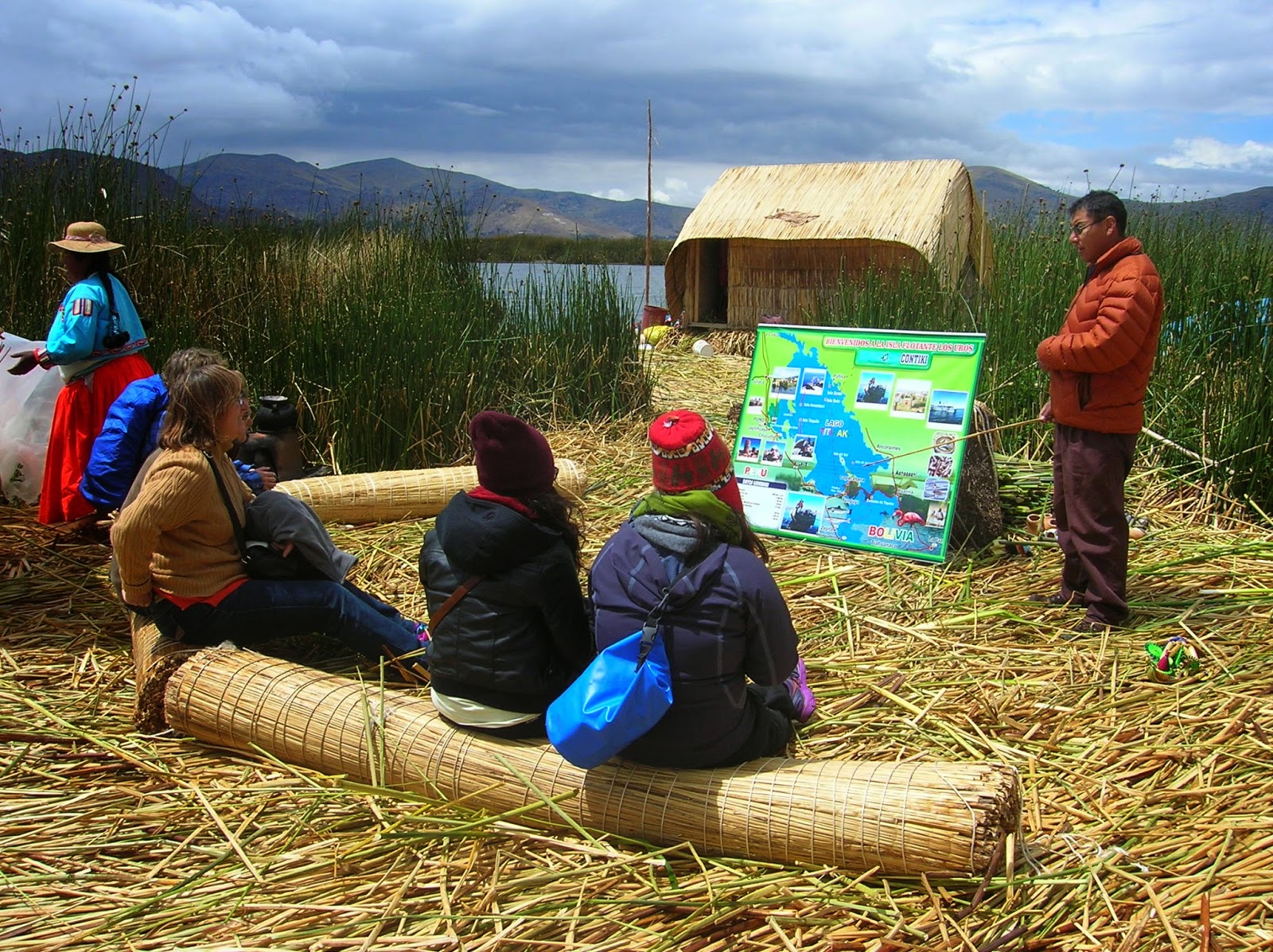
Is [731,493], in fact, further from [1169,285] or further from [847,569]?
[1169,285]

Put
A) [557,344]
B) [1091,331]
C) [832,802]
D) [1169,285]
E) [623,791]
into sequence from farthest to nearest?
[557,344]
[1169,285]
[1091,331]
[623,791]
[832,802]

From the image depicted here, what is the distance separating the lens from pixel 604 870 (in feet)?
7.68

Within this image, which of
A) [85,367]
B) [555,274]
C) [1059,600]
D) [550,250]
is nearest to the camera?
[1059,600]

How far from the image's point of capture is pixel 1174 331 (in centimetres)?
631

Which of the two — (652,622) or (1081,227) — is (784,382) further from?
(652,622)

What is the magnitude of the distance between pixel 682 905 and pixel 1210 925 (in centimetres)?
113

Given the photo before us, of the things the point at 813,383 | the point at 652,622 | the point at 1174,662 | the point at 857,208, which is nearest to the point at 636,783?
the point at 652,622

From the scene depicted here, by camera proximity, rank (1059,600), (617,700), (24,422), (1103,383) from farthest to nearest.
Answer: (24,422)
(1059,600)
(1103,383)
(617,700)

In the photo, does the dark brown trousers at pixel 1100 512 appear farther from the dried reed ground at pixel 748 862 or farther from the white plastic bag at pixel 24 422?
the white plastic bag at pixel 24 422

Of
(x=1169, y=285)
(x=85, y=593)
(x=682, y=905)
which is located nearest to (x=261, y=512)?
(x=85, y=593)

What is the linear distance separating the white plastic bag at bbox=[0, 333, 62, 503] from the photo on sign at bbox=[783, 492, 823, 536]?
3770mm

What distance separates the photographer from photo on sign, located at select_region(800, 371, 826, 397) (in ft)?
16.2

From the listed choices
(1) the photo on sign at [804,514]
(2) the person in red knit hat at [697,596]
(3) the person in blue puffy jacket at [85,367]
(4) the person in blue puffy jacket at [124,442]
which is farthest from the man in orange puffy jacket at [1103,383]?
(3) the person in blue puffy jacket at [85,367]

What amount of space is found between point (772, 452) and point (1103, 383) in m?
1.67
